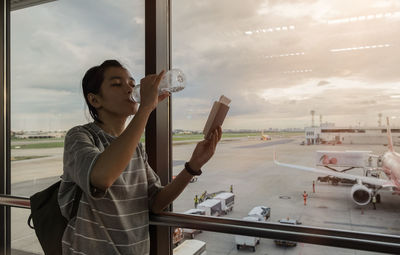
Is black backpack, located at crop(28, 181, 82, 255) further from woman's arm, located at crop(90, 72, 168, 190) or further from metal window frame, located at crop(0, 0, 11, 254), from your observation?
metal window frame, located at crop(0, 0, 11, 254)

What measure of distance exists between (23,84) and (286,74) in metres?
2.35

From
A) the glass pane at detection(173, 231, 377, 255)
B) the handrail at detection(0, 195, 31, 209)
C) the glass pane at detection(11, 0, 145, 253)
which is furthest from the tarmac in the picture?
the glass pane at detection(11, 0, 145, 253)

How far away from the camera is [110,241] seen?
95 cm

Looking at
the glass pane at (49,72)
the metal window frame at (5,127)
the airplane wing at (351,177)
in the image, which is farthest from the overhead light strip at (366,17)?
the metal window frame at (5,127)

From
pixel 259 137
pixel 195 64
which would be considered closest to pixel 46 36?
pixel 195 64

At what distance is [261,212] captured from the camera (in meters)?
1.65

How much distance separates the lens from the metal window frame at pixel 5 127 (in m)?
2.32

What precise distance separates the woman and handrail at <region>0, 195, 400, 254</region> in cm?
11

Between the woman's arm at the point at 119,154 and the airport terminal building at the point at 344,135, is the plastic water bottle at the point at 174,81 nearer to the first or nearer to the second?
the woman's arm at the point at 119,154

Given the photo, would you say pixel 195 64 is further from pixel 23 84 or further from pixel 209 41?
pixel 23 84

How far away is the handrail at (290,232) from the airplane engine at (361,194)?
0.70 metres

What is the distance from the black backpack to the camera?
98cm

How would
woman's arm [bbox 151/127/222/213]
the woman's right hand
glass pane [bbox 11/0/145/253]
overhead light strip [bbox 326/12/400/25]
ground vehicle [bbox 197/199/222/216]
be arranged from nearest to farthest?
the woman's right hand
woman's arm [bbox 151/127/222/213]
overhead light strip [bbox 326/12/400/25]
ground vehicle [bbox 197/199/222/216]
glass pane [bbox 11/0/145/253]

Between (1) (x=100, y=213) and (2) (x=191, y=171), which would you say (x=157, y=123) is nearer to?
(2) (x=191, y=171)
